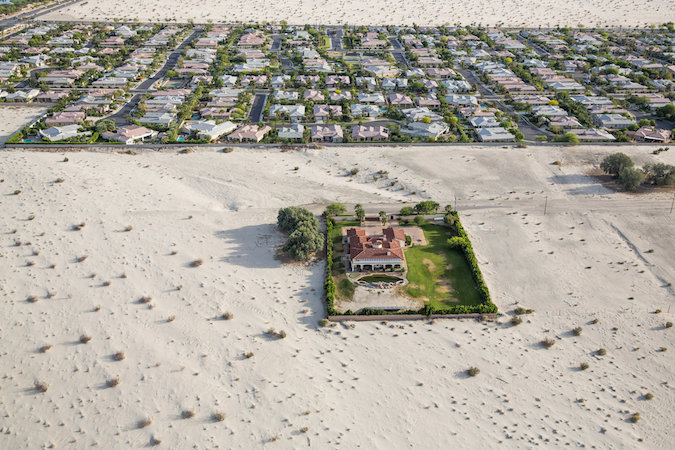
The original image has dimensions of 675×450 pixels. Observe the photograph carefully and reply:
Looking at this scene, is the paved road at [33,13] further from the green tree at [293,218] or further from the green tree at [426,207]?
the green tree at [426,207]

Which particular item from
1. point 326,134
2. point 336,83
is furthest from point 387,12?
point 326,134

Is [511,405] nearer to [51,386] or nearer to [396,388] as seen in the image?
[396,388]

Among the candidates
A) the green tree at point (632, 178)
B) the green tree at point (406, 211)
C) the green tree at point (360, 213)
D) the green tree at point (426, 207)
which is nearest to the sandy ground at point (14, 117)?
the green tree at point (360, 213)

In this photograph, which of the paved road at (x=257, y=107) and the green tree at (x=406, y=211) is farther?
the paved road at (x=257, y=107)

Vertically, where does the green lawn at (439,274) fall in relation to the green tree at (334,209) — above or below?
below

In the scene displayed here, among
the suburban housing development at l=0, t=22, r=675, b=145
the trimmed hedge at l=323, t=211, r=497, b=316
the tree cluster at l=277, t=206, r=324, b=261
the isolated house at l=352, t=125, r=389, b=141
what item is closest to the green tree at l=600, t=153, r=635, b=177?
the suburban housing development at l=0, t=22, r=675, b=145

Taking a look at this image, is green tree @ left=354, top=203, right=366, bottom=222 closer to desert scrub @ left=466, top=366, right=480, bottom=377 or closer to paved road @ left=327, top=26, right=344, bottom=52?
desert scrub @ left=466, top=366, right=480, bottom=377
